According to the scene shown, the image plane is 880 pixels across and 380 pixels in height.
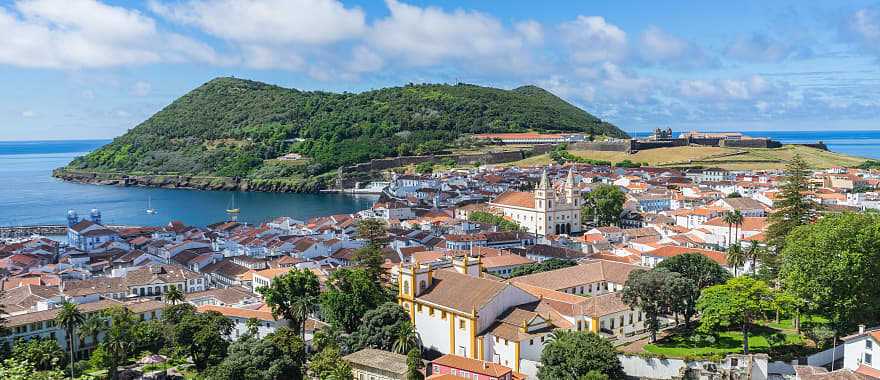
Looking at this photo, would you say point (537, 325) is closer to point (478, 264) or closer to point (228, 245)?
point (478, 264)

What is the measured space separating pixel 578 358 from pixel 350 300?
12.7m

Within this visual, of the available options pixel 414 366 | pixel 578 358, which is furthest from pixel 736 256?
pixel 414 366

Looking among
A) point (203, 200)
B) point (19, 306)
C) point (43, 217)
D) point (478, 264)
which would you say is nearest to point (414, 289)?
point (478, 264)

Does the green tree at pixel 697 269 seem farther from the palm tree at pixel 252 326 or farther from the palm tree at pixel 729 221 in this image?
the palm tree at pixel 252 326

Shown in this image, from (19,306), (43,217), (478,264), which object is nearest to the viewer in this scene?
(478,264)

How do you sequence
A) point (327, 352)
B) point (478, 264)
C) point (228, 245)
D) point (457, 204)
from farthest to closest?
point (457, 204), point (228, 245), point (478, 264), point (327, 352)

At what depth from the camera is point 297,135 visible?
166m

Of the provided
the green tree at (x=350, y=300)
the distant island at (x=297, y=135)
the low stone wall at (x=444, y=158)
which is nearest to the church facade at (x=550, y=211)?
the green tree at (x=350, y=300)

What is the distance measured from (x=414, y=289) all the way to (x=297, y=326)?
5.87m

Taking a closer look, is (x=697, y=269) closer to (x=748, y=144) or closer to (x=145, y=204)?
(x=145, y=204)

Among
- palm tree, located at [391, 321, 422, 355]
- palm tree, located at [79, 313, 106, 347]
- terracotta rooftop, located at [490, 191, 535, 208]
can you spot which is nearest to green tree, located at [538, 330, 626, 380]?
palm tree, located at [391, 321, 422, 355]

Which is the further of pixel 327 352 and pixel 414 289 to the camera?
pixel 414 289

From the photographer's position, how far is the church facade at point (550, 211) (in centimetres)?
6544

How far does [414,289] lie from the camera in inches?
1246
